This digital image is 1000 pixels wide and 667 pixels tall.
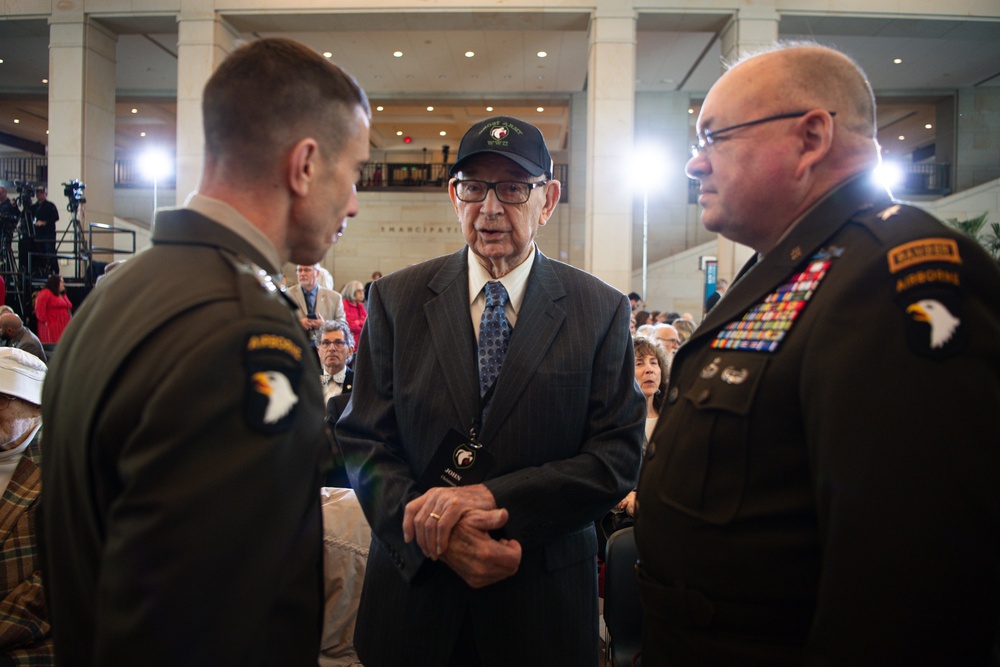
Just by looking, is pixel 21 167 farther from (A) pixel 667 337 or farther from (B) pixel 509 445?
(B) pixel 509 445

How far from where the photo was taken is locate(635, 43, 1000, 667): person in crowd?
2.87 feet

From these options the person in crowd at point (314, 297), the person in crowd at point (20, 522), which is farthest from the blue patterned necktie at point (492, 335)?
the person in crowd at point (314, 297)

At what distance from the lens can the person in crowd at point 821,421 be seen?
0.88 metres

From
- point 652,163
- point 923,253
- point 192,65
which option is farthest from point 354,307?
point 652,163

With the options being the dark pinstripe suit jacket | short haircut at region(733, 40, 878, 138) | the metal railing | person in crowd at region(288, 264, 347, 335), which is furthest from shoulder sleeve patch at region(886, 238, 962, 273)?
the metal railing

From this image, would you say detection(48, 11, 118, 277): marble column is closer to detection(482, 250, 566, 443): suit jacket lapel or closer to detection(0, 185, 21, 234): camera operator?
detection(0, 185, 21, 234): camera operator

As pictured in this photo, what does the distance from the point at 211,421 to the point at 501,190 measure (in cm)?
116

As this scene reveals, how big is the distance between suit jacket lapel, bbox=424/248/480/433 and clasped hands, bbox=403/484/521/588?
0.69 ft

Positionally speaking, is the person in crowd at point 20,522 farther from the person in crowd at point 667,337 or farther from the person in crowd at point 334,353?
the person in crowd at point 667,337

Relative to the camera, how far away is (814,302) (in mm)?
1057

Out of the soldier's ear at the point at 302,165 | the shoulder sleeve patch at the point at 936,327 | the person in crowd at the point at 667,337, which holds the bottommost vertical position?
the person in crowd at the point at 667,337

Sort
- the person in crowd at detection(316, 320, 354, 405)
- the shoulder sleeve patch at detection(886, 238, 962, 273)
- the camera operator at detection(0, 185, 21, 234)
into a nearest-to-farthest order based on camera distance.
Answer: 1. the shoulder sleeve patch at detection(886, 238, 962, 273)
2. the person in crowd at detection(316, 320, 354, 405)
3. the camera operator at detection(0, 185, 21, 234)

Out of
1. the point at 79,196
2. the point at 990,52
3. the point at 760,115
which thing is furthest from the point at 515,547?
the point at 990,52

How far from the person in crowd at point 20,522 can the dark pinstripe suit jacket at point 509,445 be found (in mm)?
959
